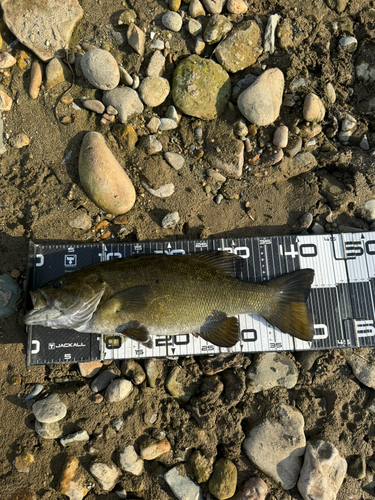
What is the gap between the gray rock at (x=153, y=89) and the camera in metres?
4.77

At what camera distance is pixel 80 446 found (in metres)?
4.36

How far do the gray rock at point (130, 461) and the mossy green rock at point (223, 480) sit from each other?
97 cm

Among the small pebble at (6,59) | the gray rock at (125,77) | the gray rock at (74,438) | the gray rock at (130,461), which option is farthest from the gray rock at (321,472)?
the small pebble at (6,59)

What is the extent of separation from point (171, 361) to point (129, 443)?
1189 mm

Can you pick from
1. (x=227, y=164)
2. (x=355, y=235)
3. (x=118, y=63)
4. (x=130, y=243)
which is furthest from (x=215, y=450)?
(x=118, y=63)

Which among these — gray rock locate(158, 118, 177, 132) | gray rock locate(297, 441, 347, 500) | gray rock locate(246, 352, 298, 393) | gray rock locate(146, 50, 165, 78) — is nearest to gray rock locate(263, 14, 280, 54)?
gray rock locate(146, 50, 165, 78)

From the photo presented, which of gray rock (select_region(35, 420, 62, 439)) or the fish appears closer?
the fish

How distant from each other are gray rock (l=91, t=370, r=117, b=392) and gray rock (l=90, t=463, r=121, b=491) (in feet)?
3.08

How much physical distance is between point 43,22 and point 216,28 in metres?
2.50

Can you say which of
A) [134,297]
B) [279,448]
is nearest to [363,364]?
[279,448]

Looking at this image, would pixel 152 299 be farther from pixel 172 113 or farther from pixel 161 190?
pixel 172 113

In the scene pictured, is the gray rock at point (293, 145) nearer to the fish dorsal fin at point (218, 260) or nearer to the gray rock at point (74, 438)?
the fish dorsal fin at point (218, 260)

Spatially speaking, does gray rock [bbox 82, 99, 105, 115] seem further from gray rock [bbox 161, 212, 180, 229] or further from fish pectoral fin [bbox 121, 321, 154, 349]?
fish pectoral fin [bbox 121, 321, 154, 349]

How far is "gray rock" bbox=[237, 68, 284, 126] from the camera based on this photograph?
15.5ft
